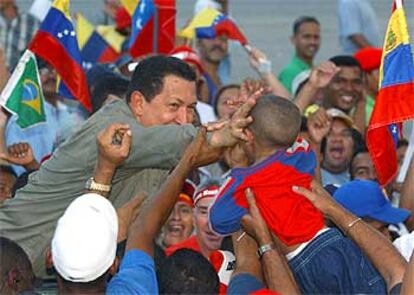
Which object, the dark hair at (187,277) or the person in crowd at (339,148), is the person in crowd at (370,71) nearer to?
the person in crowd at (339,148)

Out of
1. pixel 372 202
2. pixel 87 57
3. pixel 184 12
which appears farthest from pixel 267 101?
pixel 184 12

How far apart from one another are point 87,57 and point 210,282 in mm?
6850

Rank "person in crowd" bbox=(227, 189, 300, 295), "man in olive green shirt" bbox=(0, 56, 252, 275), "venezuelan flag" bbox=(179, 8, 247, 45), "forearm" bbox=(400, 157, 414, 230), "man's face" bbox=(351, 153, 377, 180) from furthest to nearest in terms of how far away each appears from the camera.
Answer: "venezuelan flag" bbox=(179, 8, 247, 45), "man's face" bbox=(351, 153, 377, 180), "forearm" bbox=(400, 157, 414, 230), "man in olive green shirt" bbox=(0, 56, 252, 275), "person in crowd" bbox=(227, 189, 300, 295)

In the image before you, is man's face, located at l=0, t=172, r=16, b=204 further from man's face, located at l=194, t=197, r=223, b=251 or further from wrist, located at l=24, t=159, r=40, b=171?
man's face, located at l=194, t=197, r=223, b=251

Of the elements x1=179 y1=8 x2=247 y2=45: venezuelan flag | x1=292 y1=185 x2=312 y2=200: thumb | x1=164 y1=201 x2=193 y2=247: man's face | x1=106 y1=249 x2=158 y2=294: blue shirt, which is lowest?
x1=164 y1=201 x2=193 y2=247: man's face

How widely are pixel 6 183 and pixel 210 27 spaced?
3515 millimetres

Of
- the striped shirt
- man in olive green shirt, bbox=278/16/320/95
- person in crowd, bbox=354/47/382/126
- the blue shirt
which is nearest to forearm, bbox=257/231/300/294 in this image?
the blue shirt

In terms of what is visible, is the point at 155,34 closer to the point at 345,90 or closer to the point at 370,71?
the point at 345,90

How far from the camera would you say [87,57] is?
1272cm

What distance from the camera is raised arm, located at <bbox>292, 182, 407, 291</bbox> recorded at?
226 inches

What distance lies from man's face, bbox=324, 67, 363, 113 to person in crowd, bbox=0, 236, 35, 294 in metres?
5.53

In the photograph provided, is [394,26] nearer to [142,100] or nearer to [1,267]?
[142,100]

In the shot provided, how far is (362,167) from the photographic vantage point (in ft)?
32.5

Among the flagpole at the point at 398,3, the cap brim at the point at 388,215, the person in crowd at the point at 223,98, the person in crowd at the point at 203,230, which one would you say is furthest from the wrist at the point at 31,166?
the flagpole at the point at 398,3
